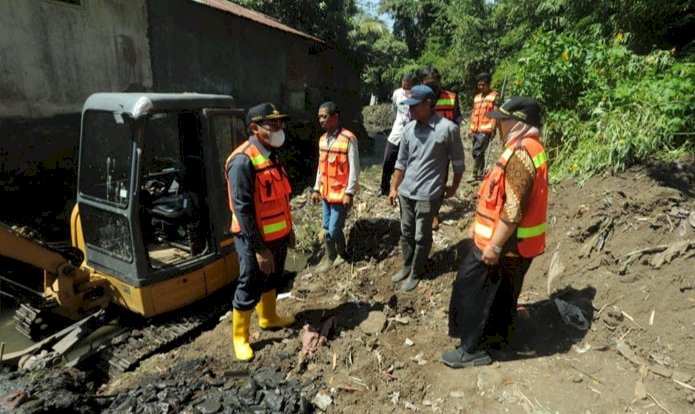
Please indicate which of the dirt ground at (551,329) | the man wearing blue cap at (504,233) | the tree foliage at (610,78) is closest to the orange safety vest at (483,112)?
the tree foliage at (610,78)

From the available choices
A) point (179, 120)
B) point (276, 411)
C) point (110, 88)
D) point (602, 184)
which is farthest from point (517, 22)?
point (276, 411)

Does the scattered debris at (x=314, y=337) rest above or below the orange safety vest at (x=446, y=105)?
below

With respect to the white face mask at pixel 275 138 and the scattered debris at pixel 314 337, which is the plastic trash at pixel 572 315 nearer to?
the scattered debris at pixel 314 337

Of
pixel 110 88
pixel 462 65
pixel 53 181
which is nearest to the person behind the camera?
pixel 53 181

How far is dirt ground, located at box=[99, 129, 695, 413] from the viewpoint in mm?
2914

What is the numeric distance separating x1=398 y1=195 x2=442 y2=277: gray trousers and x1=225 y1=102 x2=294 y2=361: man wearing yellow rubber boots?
4.50 ft

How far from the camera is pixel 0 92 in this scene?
21.6 ft

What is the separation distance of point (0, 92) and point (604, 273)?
28.2 feet

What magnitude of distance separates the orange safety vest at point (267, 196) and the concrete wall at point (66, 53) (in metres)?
5.64

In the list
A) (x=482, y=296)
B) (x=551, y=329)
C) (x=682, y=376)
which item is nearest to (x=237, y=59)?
(x=482, y=296)

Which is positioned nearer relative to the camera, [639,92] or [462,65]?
[639,92]

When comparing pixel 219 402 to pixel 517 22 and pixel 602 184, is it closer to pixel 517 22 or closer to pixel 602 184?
pixel 602 184

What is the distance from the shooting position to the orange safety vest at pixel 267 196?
344 centimetres

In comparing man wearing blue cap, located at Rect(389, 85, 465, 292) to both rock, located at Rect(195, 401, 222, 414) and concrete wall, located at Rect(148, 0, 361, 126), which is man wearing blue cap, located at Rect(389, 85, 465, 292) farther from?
concrete wall, located at Rect(148, 0, 361, 126)
